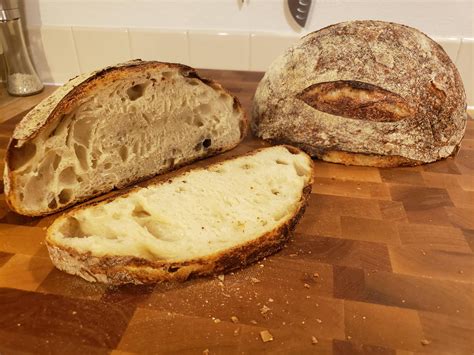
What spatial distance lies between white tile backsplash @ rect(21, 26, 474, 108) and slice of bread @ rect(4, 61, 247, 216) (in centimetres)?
93

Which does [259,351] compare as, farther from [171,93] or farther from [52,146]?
[171,93]

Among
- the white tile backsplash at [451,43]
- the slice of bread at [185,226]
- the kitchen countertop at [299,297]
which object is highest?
the white tile backsplash at [451,43]

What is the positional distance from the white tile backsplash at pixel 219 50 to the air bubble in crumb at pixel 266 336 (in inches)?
83.4

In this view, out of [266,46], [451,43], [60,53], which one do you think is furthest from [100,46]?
[451,43]

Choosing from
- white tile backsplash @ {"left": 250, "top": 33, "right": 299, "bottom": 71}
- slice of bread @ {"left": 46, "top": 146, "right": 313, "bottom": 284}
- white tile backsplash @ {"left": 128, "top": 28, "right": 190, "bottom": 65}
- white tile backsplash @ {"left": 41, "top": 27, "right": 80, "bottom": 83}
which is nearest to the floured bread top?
slice of bread @ {"left": 46, "top": 146, "right": 313, "bottom": 284}

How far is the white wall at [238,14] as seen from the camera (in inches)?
96.3

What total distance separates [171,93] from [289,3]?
1216 mm

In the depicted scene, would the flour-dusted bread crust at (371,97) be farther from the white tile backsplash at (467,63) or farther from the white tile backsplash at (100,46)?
the white tile backsplash at (100,46)

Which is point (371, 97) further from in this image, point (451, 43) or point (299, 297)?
point (451, 43)

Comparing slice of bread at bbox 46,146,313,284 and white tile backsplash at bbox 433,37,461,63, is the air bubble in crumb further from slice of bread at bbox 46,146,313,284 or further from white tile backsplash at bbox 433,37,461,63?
white tile backsplash at bbox 433,37,461,63

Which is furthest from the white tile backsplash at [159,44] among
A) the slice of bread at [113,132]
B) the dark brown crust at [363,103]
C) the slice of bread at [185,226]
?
the slice of bread at [185,226]

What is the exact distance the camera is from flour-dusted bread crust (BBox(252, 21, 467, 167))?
1.68 meters

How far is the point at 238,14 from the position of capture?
2.64m

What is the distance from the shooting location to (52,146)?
1506mm
